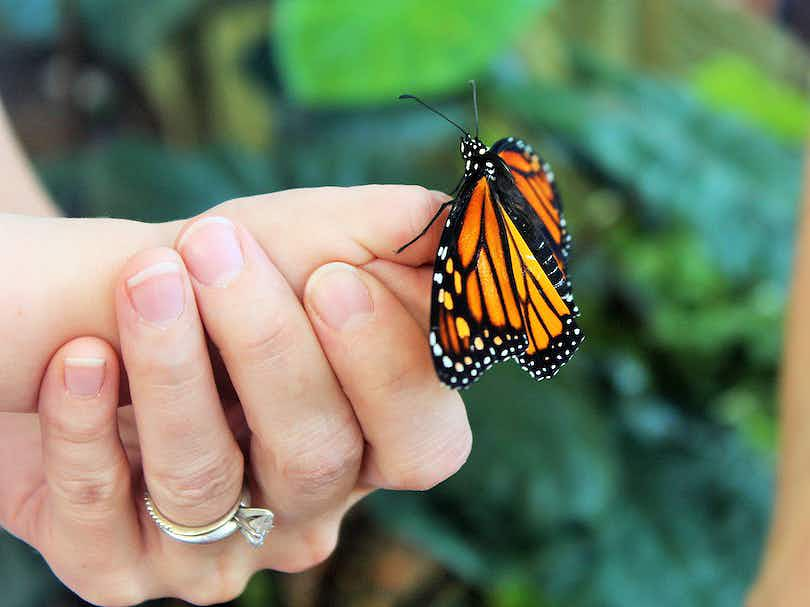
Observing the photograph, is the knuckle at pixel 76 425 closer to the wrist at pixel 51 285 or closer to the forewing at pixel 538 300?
the wrist at pixel 51 285

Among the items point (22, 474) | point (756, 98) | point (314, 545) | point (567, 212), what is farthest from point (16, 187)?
point (756, 98)

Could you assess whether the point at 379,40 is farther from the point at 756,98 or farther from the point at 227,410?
the point at 756,98

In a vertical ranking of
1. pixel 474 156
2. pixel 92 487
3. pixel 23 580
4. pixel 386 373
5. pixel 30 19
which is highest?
pixel 474 156

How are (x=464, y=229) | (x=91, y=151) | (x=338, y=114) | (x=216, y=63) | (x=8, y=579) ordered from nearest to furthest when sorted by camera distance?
(x=464, y=229), (x=8, y=579), (x=91, y=151), (x=338, y=114), (x=216, y=63)

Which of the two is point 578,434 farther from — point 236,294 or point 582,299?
point 236,294

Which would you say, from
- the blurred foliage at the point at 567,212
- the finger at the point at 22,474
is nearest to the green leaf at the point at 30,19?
the blurred foliage at the point at 567,212

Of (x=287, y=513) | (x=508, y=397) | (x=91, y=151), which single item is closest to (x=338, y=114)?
(x=91, y=151)
